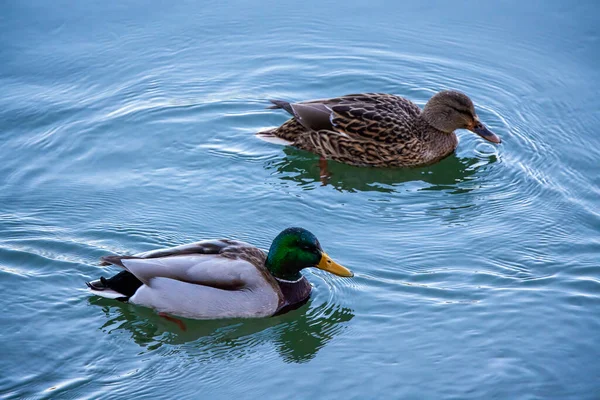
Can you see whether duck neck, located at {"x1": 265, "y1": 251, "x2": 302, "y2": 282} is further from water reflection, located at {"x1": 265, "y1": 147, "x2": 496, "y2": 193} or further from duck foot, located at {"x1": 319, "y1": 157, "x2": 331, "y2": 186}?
duck foot, located at {"x1": 319, "y1": 157, "x2": 331, "y2": 186}

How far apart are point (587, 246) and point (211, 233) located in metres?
3.25

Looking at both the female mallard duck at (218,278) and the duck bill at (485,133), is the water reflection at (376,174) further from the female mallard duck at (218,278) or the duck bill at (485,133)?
the female mallard duck at (218,278)

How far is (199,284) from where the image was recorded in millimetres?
7555

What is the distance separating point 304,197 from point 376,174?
3.42ft

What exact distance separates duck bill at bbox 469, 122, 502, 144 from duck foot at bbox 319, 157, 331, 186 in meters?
1.60

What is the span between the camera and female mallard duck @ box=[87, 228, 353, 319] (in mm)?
7531

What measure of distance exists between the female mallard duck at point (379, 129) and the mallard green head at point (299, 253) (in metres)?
2.56

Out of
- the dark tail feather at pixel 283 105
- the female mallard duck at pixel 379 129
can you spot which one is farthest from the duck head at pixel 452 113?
the dark tail feather at pixel 283 105

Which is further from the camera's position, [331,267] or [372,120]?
[372,120]

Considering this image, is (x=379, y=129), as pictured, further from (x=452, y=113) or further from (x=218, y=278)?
(x=218, y=278)

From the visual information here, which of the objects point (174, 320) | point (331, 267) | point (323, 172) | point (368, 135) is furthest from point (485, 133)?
point (174, 320)

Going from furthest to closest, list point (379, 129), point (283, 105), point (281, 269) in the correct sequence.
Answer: point (283, 105) → point (379, 129) → point (281, 269)

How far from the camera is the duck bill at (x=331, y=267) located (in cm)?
768

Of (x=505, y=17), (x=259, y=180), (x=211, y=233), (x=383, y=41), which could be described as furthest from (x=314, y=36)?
(x=211, y=233)
